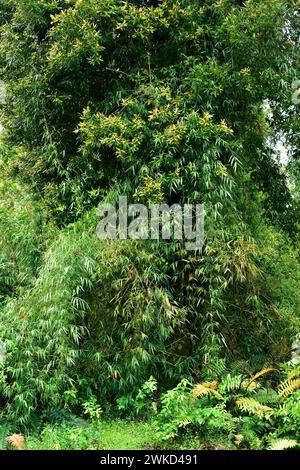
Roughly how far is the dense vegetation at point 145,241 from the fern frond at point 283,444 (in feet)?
0.05

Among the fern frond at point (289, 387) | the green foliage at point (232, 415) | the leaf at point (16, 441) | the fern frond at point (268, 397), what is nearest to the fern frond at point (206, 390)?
the green foliage at point (232, 415)

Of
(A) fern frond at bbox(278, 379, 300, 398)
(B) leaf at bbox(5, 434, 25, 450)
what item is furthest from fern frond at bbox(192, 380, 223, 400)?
(B) leaf at bbox(5, 434, 25, 450)

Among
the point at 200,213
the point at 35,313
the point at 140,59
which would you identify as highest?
the point at 140,59

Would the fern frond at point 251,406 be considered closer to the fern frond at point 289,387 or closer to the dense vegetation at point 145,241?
the dense vegetation at point 145,241

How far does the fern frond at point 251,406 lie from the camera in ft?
13.6

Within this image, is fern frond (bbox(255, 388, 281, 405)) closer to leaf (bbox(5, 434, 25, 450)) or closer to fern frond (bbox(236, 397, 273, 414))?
fern frond (bbox(236, 397, 273, 414))

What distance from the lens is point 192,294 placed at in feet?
16.9

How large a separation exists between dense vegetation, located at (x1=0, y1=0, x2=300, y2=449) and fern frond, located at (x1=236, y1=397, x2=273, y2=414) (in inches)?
0.5

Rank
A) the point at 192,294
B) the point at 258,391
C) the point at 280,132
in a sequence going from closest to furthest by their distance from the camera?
1. the point at 258,391
2. the point at 192,294
3. the point at 280,132

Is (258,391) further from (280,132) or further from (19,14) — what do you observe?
(19,14)

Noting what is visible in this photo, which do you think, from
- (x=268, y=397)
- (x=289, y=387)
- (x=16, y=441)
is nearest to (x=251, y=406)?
(x=268, y=397)

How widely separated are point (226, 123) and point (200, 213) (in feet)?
3.74

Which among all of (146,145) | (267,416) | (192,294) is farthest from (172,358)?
(146,145)

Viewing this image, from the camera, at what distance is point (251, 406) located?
420 cm
